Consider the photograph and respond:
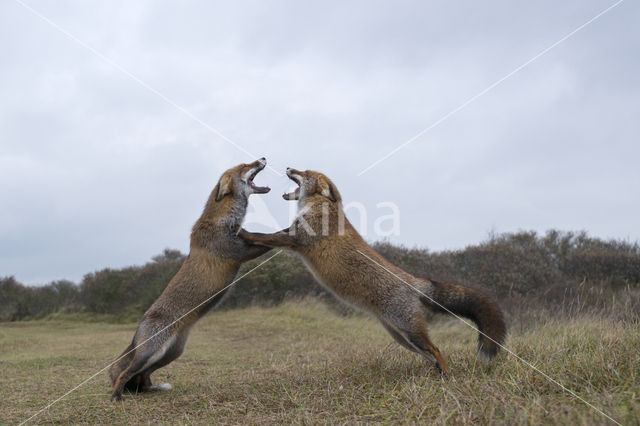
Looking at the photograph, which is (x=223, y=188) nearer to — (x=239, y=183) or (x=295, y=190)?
(x=239, y=183)

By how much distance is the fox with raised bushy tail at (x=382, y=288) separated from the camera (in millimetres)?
5133

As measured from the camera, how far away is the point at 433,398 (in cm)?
404

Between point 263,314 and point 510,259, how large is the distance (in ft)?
30.0

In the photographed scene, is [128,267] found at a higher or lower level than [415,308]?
higher

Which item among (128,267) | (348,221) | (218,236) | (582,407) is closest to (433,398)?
(582,407)

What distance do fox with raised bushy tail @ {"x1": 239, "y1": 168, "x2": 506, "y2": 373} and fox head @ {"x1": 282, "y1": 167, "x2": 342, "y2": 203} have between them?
0.50 meters

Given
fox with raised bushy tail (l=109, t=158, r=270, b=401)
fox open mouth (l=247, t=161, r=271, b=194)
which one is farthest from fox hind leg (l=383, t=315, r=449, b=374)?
fox open mouth (l=247, t=161, r=271, b=194)

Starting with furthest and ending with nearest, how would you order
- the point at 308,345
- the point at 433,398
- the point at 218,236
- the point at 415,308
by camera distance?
the point at 308,345
the point at 218,236
the point at 415,308
the point at 433,398

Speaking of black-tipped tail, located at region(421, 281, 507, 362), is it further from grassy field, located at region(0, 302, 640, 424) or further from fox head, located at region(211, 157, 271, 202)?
fox head, located at region(211, 157, 271, 202)

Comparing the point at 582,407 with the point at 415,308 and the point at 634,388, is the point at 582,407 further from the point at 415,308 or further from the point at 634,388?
the point at 415,308

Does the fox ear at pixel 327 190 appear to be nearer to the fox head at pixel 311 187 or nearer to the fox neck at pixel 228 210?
the fox head at pixel 311 187

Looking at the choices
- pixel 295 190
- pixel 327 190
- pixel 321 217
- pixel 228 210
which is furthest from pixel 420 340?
pixel 228 210

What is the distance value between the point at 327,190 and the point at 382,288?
5.49ft

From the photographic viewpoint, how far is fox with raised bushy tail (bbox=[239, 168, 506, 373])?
16.8 feet
